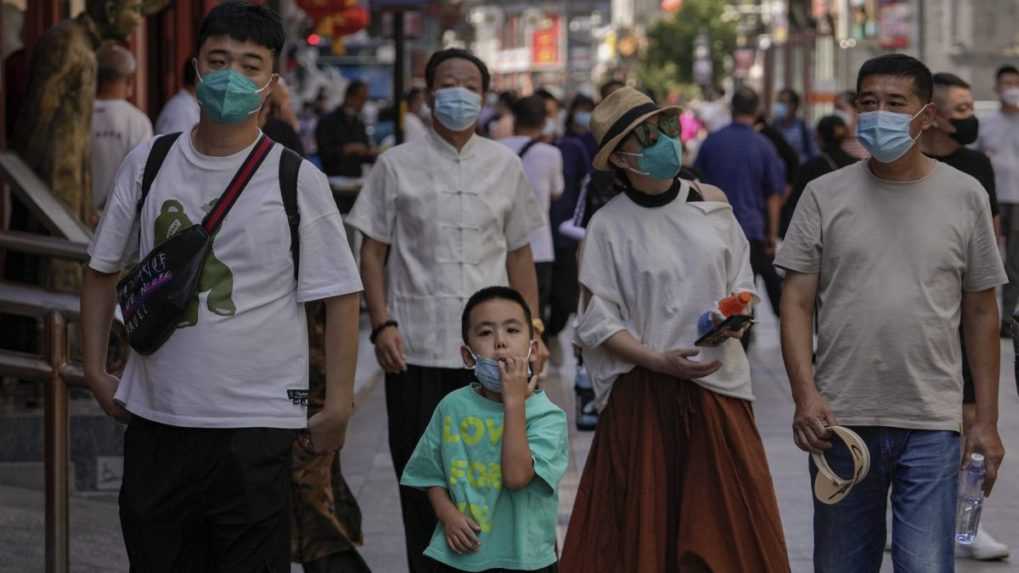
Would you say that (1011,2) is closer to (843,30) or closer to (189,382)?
(843,30)

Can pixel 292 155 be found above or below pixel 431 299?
above

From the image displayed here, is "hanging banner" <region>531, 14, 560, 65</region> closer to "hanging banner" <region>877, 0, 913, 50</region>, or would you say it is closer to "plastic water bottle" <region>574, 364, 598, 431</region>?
"hanging banner" <region>877, 0, 913, 50</region>

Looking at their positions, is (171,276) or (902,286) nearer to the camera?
(171,276)

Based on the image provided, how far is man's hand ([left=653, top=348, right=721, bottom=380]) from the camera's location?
5.27m

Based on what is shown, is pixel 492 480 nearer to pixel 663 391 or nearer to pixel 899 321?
pixel 663 391

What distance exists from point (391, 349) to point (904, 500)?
1.91 m

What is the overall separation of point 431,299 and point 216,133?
196cm

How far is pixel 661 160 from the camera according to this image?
5.45m

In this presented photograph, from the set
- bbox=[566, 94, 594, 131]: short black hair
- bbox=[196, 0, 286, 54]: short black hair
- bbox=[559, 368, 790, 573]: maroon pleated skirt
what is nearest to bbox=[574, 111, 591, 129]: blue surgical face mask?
bbox=[566, 94, 594, 131]: short black hair

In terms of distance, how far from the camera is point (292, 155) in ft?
15.2

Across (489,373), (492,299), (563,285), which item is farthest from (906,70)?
(563,285)

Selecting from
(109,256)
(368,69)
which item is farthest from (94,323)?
(368,69)

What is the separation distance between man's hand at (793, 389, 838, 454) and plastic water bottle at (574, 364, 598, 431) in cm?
533

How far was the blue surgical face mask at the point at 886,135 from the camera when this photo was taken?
201 inches
